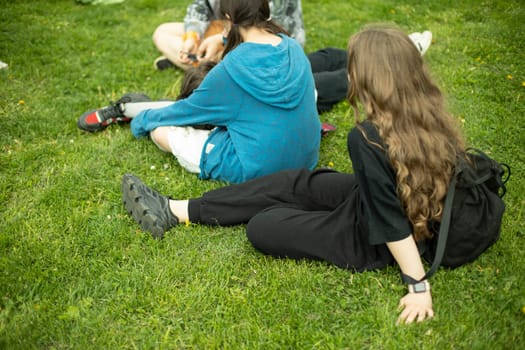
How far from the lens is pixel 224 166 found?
11.0 ft

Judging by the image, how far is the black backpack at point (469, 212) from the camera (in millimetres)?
2350

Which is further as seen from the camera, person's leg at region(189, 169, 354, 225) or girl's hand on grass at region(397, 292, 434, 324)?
person's leg at region(189, 169, 354, 225)

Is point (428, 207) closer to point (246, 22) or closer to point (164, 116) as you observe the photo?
point (246, 22)

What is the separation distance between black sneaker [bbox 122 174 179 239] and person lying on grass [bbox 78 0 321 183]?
1.55ft

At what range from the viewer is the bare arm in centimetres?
235

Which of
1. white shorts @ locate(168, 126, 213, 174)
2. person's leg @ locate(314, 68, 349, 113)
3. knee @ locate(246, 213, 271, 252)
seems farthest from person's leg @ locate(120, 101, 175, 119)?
knee @ locate(246, 213, 271, 252)

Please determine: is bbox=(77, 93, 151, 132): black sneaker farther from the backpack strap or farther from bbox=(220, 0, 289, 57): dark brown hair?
the backpack strap

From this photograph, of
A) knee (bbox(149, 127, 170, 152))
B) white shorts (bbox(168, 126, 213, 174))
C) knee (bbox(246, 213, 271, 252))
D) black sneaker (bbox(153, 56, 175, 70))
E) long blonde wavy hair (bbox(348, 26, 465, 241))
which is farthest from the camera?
black sneaker (bbox(153, 56, 175, 70))

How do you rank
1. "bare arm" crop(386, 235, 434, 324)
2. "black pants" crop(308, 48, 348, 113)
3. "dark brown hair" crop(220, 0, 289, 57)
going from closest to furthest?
"bare arm" crop(386, 235, 434, 324) → "dark brown hair" crop(220, 0, 289, 57) → "black pants" crop(308, 48, 348, 113)

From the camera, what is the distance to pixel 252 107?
3.14 metres

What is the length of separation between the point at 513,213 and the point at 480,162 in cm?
78

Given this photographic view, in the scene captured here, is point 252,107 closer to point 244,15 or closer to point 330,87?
point 244,15

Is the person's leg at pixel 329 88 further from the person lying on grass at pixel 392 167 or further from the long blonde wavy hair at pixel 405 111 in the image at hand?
the long blonde wavy hair at pixel 405 111

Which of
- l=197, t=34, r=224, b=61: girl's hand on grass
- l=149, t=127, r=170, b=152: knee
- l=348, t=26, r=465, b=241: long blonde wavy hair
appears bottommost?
l=149, t=127, r=170, b=152: knee
